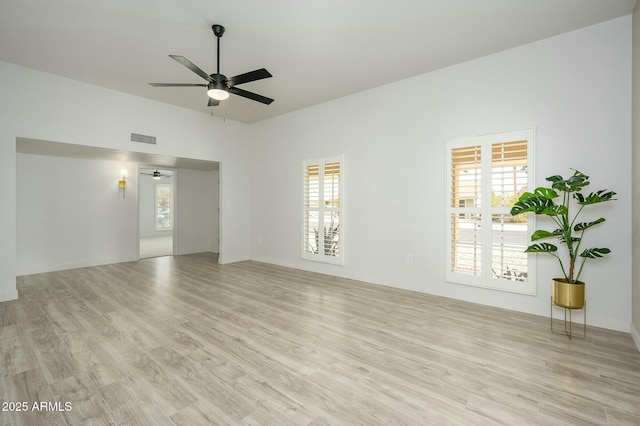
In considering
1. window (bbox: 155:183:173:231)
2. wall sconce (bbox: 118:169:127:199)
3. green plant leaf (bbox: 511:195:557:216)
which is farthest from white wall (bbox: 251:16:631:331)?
window (bbox: 155:183:173:231)

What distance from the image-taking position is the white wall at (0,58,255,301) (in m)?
4.01

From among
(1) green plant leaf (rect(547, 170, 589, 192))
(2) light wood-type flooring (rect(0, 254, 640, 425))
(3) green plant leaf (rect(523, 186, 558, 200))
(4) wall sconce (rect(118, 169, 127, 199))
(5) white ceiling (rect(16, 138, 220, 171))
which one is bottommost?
(2) light wood-type flooring (rect(0, 254, 640, 425))

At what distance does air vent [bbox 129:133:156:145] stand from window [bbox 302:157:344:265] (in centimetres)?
285

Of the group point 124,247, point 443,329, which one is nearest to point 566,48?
point 443,329

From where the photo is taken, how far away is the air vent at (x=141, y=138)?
5.20m

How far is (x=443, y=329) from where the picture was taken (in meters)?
3.09

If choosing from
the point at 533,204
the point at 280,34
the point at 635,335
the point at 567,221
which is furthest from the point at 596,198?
the point at 280,34

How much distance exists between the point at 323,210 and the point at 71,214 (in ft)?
16.9

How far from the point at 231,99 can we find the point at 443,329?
490 centimetres

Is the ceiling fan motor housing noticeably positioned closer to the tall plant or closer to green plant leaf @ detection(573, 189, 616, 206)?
the tall plant

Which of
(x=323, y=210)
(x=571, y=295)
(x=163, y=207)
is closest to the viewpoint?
(x=571, y=295)

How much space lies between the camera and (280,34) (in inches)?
133

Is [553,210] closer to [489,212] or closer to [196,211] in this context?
[489,212]

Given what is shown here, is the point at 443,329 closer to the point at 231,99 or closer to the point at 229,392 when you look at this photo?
the point at 229,392
